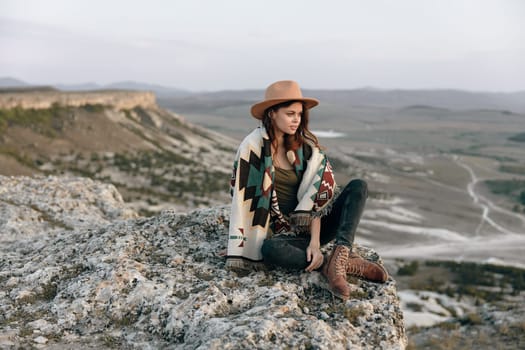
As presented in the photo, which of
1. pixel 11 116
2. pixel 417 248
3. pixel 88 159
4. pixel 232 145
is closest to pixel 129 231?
pixel 417 248

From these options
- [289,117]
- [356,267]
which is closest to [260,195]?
[289,117]

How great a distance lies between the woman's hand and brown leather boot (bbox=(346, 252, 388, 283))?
1.21ft

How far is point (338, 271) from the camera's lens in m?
4.39

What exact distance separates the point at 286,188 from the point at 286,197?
0.10 metres

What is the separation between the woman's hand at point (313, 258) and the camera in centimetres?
450

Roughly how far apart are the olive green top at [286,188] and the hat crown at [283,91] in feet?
2.52

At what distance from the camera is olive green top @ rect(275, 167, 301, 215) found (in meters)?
4.84

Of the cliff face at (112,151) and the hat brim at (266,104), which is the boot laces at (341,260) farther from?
the cliff face at (112,151)

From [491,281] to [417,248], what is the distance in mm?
5115

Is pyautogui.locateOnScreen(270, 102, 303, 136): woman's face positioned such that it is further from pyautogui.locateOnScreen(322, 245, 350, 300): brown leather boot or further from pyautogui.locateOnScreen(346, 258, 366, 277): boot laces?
pyautogui.locateOnScreen(346, 258, 366, 277): boot laces

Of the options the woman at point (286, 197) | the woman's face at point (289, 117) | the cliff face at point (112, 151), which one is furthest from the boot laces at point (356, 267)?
the cliff face at point (112, 151)

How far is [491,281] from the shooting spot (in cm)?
1888

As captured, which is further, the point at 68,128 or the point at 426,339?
the point at 68,128

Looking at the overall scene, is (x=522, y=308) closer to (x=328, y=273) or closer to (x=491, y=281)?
(x=491, y=281)
